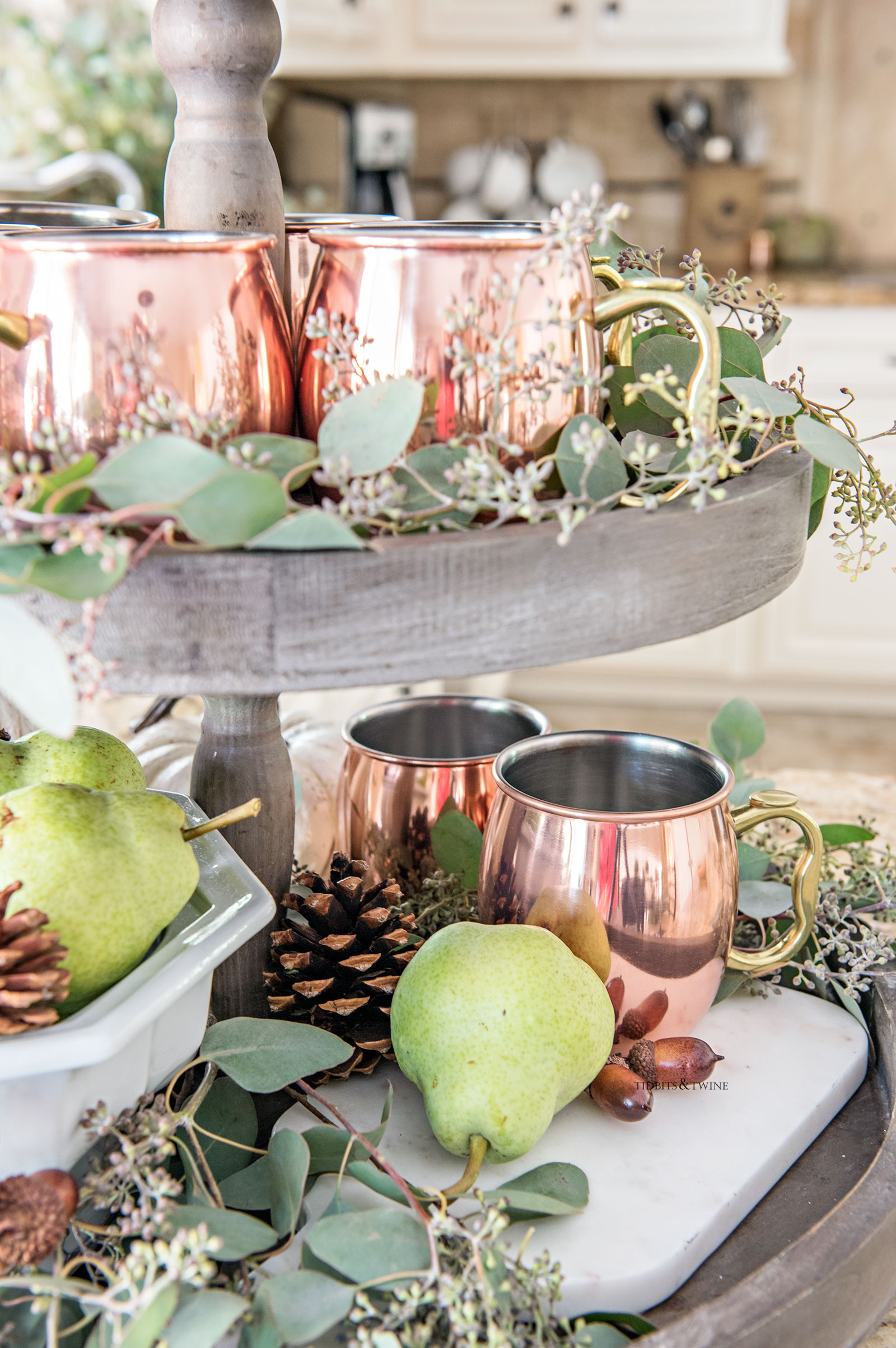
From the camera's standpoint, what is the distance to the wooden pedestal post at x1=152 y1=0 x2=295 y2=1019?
485 mm

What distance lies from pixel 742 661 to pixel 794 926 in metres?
2.36

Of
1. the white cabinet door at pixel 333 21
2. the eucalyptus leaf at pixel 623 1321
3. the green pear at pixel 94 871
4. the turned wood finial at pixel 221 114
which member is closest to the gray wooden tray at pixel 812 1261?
the eucalyptus leaf at pixel 623 1321

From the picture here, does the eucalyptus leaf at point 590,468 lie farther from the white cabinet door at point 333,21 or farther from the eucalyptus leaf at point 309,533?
the white cabinet door at point 333,21

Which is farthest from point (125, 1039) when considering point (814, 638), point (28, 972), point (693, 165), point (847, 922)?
point (693, 165)

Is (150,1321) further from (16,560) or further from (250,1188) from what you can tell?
(16,560)

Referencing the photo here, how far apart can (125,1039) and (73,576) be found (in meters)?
0.15

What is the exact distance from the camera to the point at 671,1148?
0.52 meters

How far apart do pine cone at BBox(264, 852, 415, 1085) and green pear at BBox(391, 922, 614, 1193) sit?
6 centimetres

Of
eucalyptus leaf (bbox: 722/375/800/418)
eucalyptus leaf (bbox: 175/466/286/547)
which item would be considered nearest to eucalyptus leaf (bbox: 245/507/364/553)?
eucalyptus leaf (bbox: 175/466/286/547)

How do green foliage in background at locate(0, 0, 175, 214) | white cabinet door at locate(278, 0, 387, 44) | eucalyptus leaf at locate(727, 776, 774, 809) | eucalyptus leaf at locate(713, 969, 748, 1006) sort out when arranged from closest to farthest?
eucalyptus leaf at locate(713, 969, 748, 1006) → eucalyptus leaf at locate(727, 776, 774, 809) → green foliage in background at locate(0, 0, 175, 214) → white cabinet door at locate(278, 0, 387, 44)

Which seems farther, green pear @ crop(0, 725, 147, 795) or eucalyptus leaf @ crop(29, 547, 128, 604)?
green pear @ crop(0, 725, 147, 795)

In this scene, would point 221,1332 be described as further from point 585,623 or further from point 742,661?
point 742,661

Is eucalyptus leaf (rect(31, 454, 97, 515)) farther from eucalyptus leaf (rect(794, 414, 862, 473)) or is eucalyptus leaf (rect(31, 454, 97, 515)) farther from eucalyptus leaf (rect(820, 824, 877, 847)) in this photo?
eucalyptus leaf (rect(820, 824, 877, 847))

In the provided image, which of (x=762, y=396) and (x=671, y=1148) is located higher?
(x=762, y=396)
